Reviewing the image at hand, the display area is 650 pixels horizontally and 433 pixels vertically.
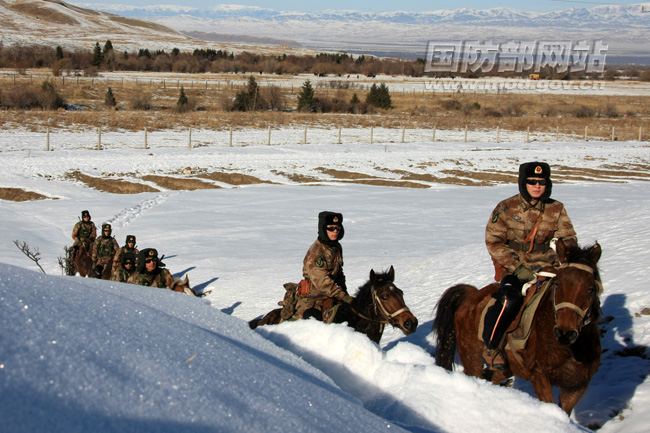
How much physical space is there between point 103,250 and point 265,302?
3569 millimetres

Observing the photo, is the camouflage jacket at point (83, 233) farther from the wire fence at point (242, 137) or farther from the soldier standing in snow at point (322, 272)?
the wire fence at point (242, 137)

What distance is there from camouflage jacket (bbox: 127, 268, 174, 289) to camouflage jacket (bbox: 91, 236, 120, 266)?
6.96 feet

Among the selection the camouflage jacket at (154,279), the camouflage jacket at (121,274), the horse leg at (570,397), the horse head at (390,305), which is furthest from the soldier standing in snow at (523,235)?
the camouflage jacket at (121,274)

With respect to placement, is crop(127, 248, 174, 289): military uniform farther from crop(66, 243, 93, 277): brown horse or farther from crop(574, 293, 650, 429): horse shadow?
crop(574, 293, 650, 429): horse shadow

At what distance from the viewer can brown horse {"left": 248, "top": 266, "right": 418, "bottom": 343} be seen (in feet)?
21.0

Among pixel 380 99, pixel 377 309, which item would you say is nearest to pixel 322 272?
pixel 377 309

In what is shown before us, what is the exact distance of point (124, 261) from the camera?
10859mm

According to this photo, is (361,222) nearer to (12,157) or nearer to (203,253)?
(203,253)

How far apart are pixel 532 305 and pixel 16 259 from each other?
11.8 m

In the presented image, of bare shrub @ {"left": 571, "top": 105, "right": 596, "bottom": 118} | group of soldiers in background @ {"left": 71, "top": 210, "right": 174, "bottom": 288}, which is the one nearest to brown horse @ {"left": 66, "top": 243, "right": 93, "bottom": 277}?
group of soldiers in background @ {"left": 71, "top": 210, "right": 174, "bottom": 288}

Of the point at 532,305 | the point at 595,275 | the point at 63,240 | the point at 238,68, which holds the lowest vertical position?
the point at 63,240

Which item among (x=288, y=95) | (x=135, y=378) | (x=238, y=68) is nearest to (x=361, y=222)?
(x=135, y=378)

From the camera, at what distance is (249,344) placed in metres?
4.01

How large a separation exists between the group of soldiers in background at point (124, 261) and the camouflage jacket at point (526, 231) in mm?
6275
